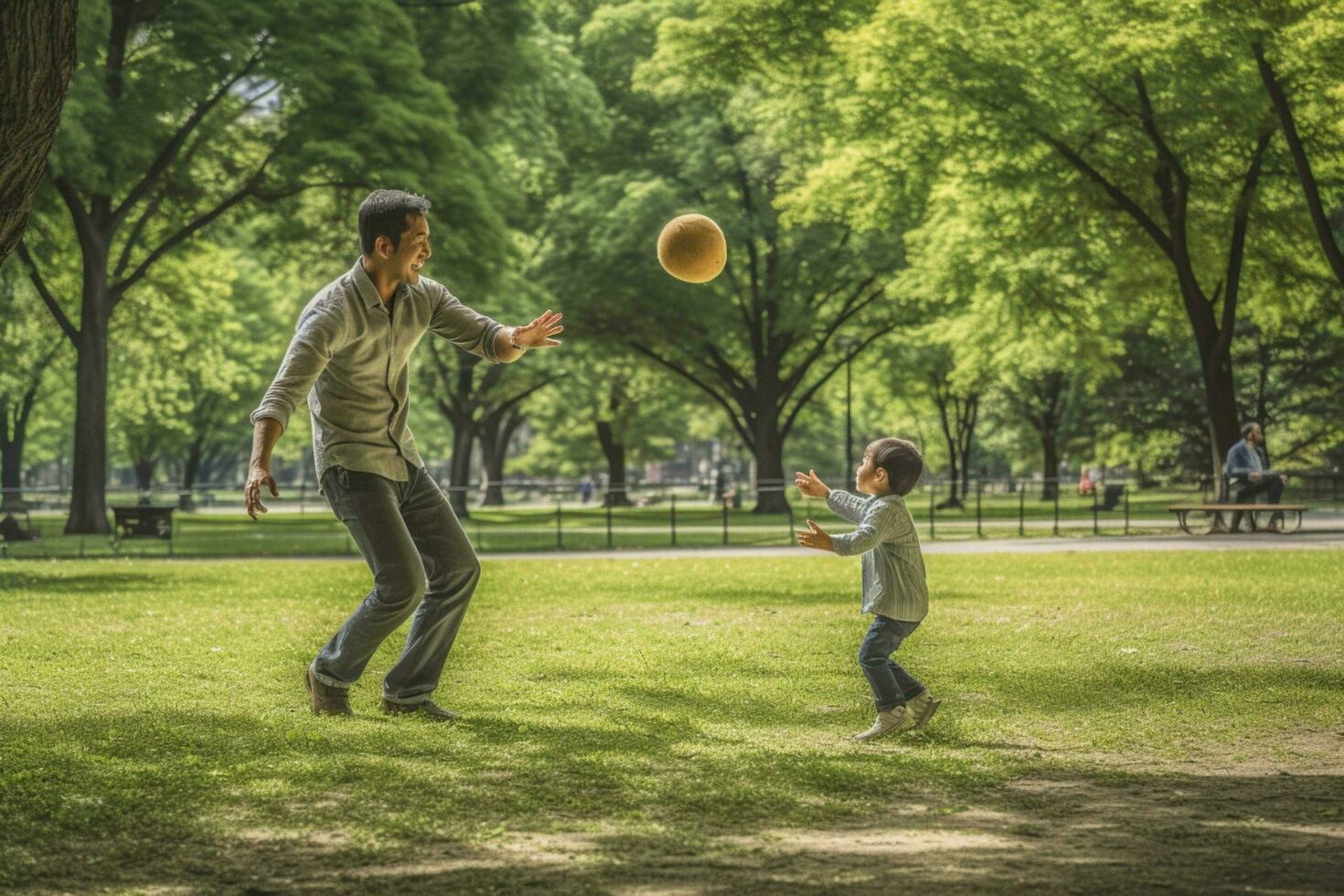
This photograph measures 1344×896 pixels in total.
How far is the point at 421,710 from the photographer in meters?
7.29

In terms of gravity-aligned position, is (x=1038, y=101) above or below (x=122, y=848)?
above

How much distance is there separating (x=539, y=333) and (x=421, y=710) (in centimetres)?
180

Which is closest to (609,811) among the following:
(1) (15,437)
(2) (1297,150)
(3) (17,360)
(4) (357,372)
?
(4) (357,372)

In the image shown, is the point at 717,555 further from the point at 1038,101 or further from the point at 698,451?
the point at 698,451

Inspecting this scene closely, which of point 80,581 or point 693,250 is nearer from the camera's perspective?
point 693,250

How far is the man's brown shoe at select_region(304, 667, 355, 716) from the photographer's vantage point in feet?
23.7

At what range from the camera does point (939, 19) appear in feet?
76.2

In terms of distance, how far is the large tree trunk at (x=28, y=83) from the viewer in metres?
6.43

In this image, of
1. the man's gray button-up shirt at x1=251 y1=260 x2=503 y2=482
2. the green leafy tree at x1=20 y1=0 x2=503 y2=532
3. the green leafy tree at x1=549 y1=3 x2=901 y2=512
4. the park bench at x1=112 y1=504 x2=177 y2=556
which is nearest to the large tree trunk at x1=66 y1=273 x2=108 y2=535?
the green leafy tree at x1=20 y1=0 x2=503 y2=532

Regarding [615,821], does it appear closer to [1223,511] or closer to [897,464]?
[897,464]

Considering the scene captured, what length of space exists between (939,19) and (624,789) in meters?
19.5

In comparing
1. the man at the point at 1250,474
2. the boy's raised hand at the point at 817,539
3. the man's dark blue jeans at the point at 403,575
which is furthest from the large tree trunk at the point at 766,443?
the boy's raised hand at the point at 817,539

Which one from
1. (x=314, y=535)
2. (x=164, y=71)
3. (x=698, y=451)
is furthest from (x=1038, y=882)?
(x=698, y=451)

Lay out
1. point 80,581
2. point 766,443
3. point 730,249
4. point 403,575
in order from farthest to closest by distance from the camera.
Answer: point 766,443
point 730,249
point 80,581
point 403,575
